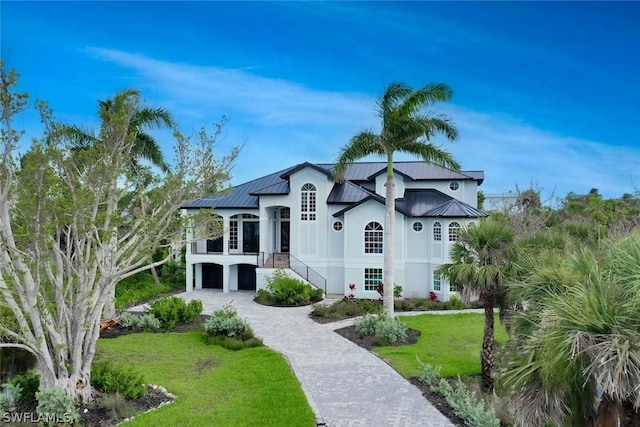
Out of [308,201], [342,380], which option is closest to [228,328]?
[342,380]

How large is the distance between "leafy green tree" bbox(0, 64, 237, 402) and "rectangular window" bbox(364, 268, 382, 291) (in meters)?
14.7

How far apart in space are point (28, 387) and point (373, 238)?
17.8 metres

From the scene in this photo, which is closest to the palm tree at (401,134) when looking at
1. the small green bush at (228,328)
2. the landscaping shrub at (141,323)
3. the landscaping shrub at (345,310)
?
the landscaping shrub at (345,310)

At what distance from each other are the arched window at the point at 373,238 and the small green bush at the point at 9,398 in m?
17.8

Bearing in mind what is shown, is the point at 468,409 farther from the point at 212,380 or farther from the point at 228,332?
the point at 228,332

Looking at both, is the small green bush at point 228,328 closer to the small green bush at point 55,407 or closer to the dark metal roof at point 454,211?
the small green bush at point 55,407

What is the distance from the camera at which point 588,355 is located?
454cm

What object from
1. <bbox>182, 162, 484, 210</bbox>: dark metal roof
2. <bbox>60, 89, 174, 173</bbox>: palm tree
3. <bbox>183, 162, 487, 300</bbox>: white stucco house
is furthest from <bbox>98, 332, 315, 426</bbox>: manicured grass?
<bbox>182, 162, 484, 210</bbox>: dark metal roof

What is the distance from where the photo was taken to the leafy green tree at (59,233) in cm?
785

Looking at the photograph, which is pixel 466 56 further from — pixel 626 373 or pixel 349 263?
pixel 626 373

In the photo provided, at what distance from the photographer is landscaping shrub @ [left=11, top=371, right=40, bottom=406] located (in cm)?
866

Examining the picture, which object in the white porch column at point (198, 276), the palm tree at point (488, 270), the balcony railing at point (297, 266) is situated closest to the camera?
the palm tree at point (488, 270)

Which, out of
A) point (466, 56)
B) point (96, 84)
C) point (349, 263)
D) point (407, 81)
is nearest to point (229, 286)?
point (349, 263)

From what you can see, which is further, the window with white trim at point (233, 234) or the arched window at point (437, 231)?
the window with white trim at point (233, 234)
